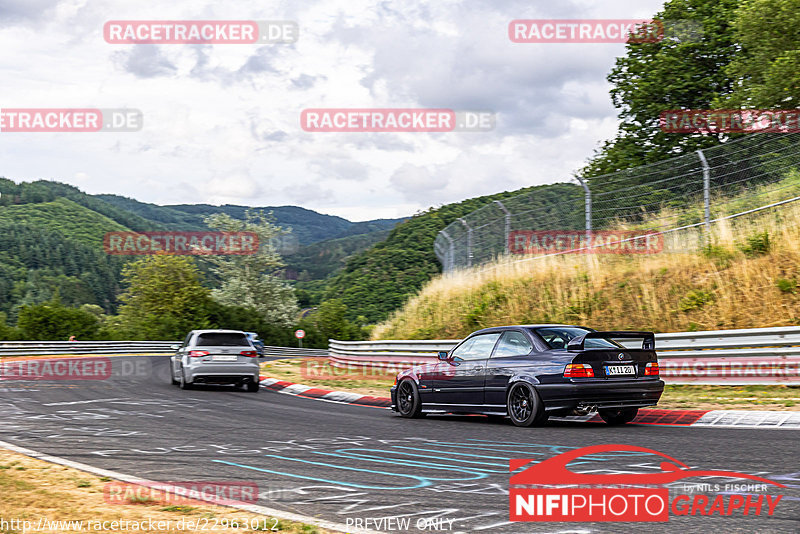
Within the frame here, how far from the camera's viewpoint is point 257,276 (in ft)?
259

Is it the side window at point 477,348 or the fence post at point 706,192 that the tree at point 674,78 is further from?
the side window at point 477,348

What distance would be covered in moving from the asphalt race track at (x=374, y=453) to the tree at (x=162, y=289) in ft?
187

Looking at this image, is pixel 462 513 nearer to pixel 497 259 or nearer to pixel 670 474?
pixel 670 474

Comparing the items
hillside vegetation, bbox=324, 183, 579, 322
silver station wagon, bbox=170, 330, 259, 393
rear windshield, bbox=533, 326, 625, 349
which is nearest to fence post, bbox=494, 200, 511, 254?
silver station wagon, bbox=170, 330, 259, 393

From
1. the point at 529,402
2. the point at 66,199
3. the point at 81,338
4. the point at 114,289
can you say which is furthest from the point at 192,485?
the point at 66,199

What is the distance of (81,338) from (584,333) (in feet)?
155

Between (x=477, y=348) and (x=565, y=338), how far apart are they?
1.54 metres

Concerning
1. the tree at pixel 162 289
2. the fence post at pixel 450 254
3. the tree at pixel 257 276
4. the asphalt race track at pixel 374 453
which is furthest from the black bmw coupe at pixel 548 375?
the tree at pixel 257 276

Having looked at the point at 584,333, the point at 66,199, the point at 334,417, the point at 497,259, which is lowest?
the point at 334,417

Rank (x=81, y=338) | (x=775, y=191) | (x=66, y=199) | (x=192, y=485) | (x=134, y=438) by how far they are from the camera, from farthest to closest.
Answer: (x=66, y=199), (x=81, y=338), (x=775, y=191), (x=134, y=438), (x=192, y=485)

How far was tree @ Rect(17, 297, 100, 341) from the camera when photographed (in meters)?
50.2

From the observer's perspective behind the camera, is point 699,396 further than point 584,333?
Yes

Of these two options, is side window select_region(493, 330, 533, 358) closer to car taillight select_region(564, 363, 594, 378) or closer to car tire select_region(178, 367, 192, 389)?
car taillight select_region(564, 363, 594, 378)

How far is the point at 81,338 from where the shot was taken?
51719mm
